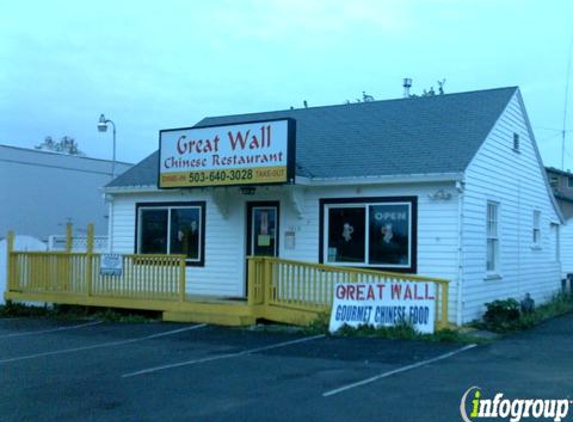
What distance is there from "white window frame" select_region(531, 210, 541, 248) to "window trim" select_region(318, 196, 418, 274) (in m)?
6.23

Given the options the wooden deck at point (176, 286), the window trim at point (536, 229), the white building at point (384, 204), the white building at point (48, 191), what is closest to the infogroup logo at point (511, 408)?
the wooden deck at point (176, 286)

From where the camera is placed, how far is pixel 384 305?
46.4ft

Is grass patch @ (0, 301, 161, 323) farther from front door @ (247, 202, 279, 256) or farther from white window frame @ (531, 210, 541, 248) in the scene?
white window frame @ (531, 210, 541, 248)

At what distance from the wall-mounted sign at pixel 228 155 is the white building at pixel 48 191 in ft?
57.8

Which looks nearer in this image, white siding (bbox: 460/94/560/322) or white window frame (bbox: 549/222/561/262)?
white siding (bbox: 460/94/560/322)

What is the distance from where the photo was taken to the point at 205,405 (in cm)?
836

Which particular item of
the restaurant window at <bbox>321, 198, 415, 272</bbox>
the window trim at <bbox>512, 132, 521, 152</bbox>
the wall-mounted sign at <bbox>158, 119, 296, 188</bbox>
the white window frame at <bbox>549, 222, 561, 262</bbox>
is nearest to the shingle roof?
the restaurant window at <bbox>321, 198, 415, 272</bbox>

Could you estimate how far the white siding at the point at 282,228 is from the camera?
15289 mm

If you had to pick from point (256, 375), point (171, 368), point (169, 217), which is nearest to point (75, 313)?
point (169, 217)

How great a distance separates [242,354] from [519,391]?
4580 mm

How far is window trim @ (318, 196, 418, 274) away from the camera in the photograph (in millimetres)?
15623

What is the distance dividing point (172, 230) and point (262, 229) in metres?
2.59

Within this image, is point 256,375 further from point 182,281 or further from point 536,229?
point 536,229

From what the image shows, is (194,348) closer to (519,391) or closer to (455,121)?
(519,391)
